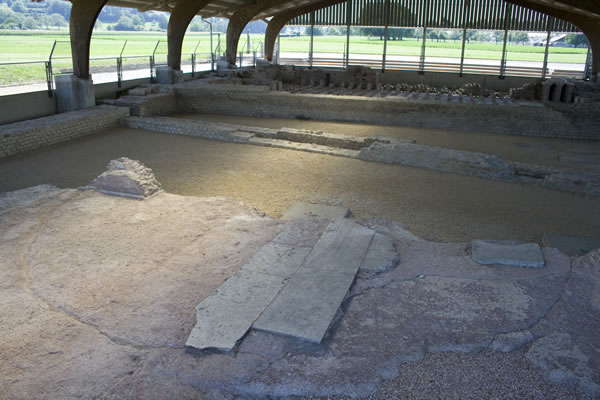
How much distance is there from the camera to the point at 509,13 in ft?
71.7

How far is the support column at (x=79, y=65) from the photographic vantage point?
12.9 m

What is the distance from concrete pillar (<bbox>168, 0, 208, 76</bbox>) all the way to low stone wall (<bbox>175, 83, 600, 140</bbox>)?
2129mm

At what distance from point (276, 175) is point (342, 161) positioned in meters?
1.54

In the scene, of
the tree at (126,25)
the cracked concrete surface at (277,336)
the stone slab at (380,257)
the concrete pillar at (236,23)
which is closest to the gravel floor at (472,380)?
the cracked concrete surface at (277,336)

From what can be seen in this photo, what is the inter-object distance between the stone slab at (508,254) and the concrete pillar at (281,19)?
21.6 metres

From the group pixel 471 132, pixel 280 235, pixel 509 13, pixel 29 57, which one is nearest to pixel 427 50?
pixel 509 13

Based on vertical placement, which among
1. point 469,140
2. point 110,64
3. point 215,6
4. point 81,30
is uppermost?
point 215,6

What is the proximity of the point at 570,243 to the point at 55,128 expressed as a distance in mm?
10105

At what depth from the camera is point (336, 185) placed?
8.31 m

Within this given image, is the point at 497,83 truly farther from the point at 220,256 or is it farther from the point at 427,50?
the point at 427,50

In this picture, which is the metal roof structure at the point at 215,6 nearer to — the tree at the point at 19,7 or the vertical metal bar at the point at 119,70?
the vertical metal bar at the point at 119,70

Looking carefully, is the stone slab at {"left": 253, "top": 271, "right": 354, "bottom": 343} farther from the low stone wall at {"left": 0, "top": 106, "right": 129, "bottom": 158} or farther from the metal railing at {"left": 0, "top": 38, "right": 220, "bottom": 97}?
the metal railing at {"left": 0, "top": 38, "right": 220, "bottom": 97}

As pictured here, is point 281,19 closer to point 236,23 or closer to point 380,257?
point 236,23

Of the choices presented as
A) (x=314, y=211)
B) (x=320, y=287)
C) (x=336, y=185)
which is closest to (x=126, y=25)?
(x=336, y=185)
